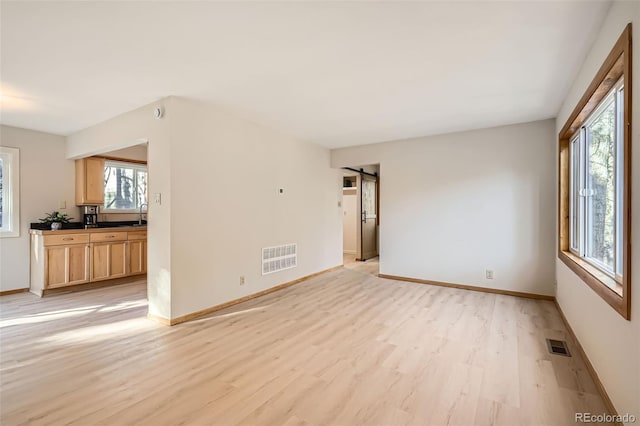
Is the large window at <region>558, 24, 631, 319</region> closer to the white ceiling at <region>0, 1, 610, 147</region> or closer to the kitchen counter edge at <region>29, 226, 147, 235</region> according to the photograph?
the white ceiling at <region>0, 1, 610, 147</region>

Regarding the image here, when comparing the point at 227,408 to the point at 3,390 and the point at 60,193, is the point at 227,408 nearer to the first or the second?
the point at 3,390

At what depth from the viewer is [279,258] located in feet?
15.6

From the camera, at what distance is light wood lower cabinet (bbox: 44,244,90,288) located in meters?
4.31

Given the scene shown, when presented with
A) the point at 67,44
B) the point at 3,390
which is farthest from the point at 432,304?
the point at 67,44

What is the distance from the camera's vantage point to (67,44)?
7.36 ft

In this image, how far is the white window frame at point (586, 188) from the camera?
6.43 feet

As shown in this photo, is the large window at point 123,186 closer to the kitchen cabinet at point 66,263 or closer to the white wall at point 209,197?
the white wall at point 209,197

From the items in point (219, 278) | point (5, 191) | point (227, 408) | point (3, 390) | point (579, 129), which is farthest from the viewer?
point (5, 191)

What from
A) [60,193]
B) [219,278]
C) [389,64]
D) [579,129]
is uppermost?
[389,64]

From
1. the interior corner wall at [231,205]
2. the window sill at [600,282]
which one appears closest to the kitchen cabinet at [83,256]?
the interior corner wall at [231,205]

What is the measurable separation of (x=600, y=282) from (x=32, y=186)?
696 centimetres

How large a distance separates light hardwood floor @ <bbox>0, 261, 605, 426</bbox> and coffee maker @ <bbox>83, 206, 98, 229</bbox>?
150cm

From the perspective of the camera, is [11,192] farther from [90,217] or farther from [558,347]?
[558,347]

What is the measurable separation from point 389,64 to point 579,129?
2.17 m
